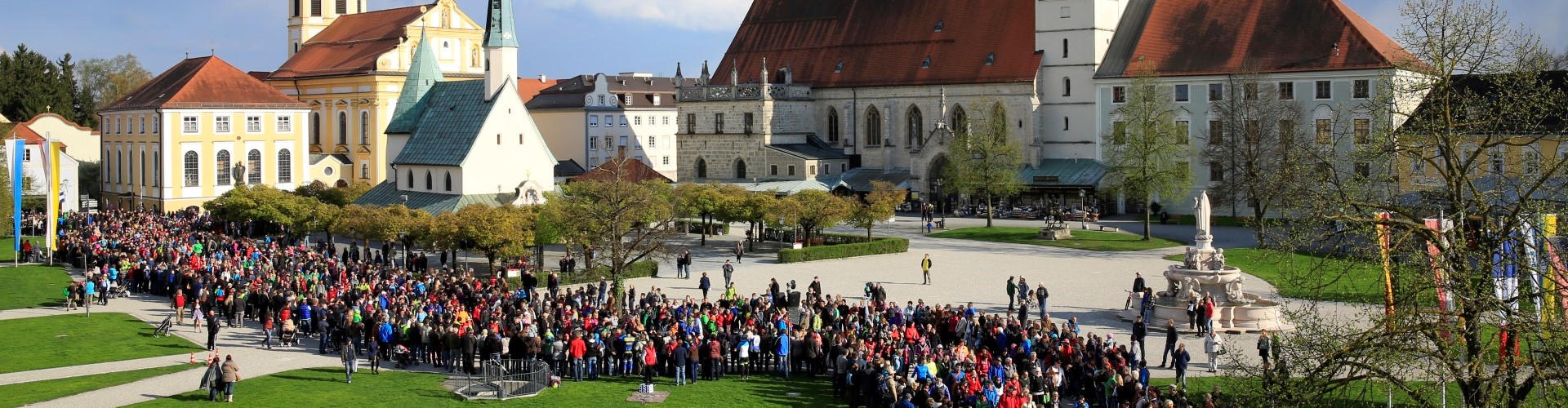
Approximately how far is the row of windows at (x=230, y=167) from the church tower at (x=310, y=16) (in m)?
25.7

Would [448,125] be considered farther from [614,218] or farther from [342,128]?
[342,128]

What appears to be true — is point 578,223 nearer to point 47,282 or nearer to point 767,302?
point 767,302

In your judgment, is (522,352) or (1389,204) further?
(522,352)

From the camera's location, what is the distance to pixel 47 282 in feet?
133

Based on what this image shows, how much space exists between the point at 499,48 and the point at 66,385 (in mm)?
33294

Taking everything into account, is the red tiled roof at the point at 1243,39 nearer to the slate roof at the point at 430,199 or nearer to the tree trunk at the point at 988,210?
the tree trunk at the point at 988,210

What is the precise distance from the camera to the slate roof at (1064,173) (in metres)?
64.5

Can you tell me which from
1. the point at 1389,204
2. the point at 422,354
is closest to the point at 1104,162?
the point at 422,354

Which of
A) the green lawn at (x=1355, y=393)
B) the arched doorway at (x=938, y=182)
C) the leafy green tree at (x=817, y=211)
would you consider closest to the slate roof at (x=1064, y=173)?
the arched doorway at (x=938, y=182)

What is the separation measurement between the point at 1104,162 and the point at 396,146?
29717 millimetres

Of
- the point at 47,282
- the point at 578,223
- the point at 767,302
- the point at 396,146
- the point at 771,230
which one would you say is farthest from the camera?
the point at 396,146

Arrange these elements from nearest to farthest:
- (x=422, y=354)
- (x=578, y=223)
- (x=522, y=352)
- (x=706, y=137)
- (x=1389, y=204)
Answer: (x=1389, y=204) < (x=522, y=352) < (x=422, y=354) < (x=578, y=223) < (x=706, y=137)

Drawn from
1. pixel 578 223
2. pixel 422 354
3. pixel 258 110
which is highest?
pixel 258 110

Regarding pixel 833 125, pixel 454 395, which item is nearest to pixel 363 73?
pixel 833 125
